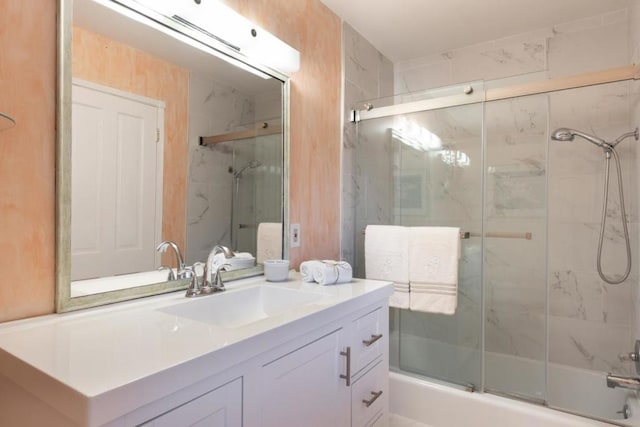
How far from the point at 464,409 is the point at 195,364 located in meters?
1.67

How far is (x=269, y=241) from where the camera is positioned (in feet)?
5.64

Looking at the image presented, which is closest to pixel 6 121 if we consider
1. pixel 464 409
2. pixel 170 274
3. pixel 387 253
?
pixel 170 274

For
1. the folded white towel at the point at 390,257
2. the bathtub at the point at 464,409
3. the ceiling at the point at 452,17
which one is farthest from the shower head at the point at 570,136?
the bathtub at the point at 464,409

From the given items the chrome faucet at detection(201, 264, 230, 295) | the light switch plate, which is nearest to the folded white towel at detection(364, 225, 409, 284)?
the light switch plate

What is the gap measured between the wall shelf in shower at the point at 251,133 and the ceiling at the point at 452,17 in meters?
0.88

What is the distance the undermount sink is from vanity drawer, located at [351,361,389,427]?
14.2 inches

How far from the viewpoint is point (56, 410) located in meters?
0.64

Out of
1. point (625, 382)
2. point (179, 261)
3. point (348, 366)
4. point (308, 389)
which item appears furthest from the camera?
point (625, 382)

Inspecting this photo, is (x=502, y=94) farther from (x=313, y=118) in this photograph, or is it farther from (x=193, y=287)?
(x=193, y=287)

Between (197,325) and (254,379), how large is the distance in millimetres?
199

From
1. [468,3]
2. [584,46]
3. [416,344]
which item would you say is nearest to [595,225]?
[584,46]

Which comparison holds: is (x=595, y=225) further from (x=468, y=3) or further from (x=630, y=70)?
(x=468, y=3)

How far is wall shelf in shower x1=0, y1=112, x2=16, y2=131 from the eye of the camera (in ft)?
2.75

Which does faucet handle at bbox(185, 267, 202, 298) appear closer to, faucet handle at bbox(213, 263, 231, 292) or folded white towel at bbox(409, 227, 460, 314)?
faucet handle at bbox(213, 263, 231, 292)
